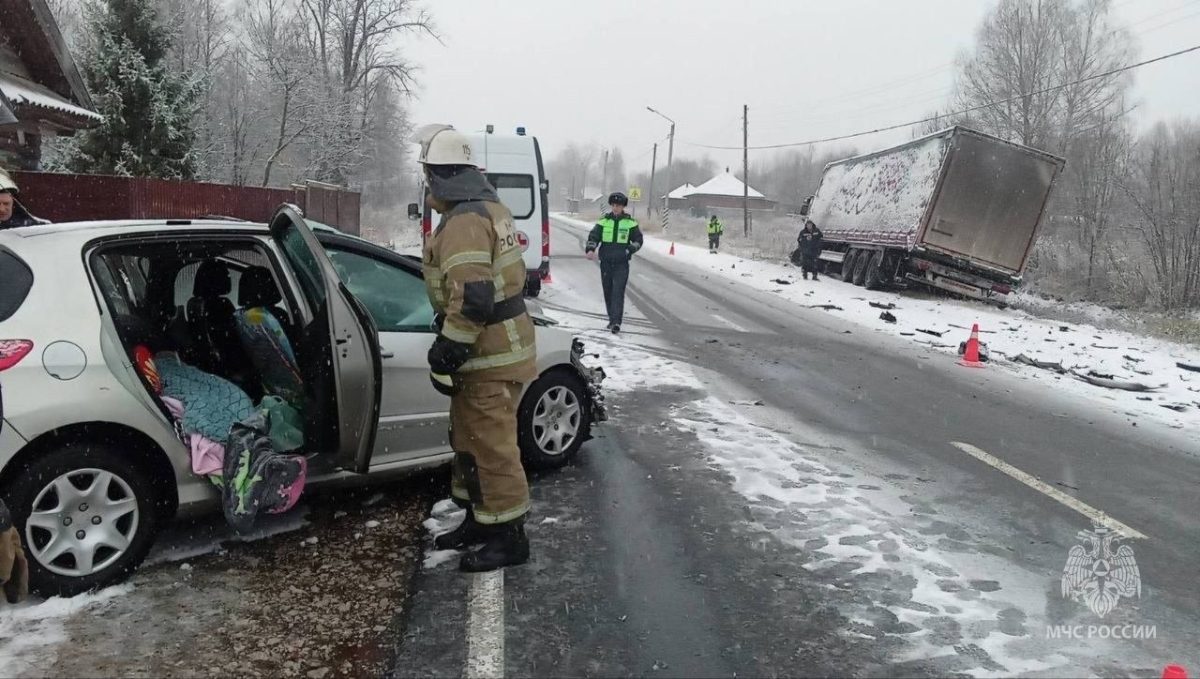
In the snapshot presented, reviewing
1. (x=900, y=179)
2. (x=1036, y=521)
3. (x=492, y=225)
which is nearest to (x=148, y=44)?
(x=900, y=179)

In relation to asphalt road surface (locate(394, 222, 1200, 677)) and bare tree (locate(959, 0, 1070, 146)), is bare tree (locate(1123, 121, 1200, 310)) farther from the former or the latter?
bare tree (locate(959, 0, 1070, 146))

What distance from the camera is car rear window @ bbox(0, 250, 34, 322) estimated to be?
3268 millimetres

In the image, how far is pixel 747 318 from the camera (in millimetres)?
13508

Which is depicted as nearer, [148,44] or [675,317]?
[675,317]

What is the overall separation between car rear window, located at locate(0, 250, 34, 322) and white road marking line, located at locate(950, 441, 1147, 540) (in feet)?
18.9

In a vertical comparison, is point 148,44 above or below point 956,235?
above

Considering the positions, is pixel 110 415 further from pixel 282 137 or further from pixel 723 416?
pixel 282 137

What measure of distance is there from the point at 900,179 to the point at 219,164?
32.1 metres

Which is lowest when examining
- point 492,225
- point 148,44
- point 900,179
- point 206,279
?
point 206,279

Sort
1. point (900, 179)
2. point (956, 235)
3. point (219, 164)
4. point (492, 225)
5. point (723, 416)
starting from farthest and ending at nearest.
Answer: point (219, 164)
point (900, 179)
point (956, 235)
point (723, 416)
point (492, 225)

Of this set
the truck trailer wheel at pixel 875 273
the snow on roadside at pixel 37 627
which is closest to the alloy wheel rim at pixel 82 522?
the snow on roadside at pixel 37 627

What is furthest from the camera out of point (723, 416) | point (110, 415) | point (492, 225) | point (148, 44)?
point (148, 44)

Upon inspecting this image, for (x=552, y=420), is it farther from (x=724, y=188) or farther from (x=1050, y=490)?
(x=724, y=188)

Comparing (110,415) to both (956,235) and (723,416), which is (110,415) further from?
(956,235)
